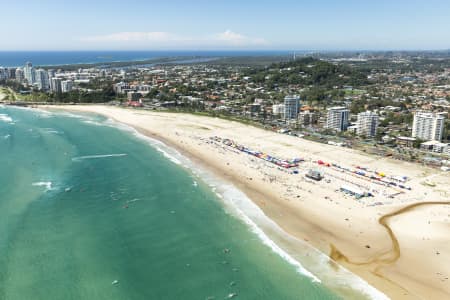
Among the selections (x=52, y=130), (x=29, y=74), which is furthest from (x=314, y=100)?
(x=29, y=74)

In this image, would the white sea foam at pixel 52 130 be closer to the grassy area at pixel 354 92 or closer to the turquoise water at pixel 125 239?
the turquoise water at pixel 125 239

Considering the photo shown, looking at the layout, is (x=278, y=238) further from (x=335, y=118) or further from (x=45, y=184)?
(x=335, y=118)

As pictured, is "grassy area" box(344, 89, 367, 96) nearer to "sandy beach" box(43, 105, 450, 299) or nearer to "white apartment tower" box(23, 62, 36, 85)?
"sandy beach" box(43, 105, 450, 299)

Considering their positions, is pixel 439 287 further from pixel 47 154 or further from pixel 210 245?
pixel 47 154

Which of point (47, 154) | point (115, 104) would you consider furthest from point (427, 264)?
point (115, 104)

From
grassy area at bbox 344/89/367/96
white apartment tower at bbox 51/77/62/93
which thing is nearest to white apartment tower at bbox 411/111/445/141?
grassy area at bbox 344/89/367/96

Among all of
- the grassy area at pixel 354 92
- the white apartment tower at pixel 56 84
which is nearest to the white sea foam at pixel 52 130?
the white apartment tower at pixel 56 84

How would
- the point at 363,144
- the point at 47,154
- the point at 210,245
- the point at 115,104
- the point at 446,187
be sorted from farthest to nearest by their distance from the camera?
the point at 115,104 → the point at 363,144 → the point at 47,154 → the point at 446,187 → the point at 210,245
